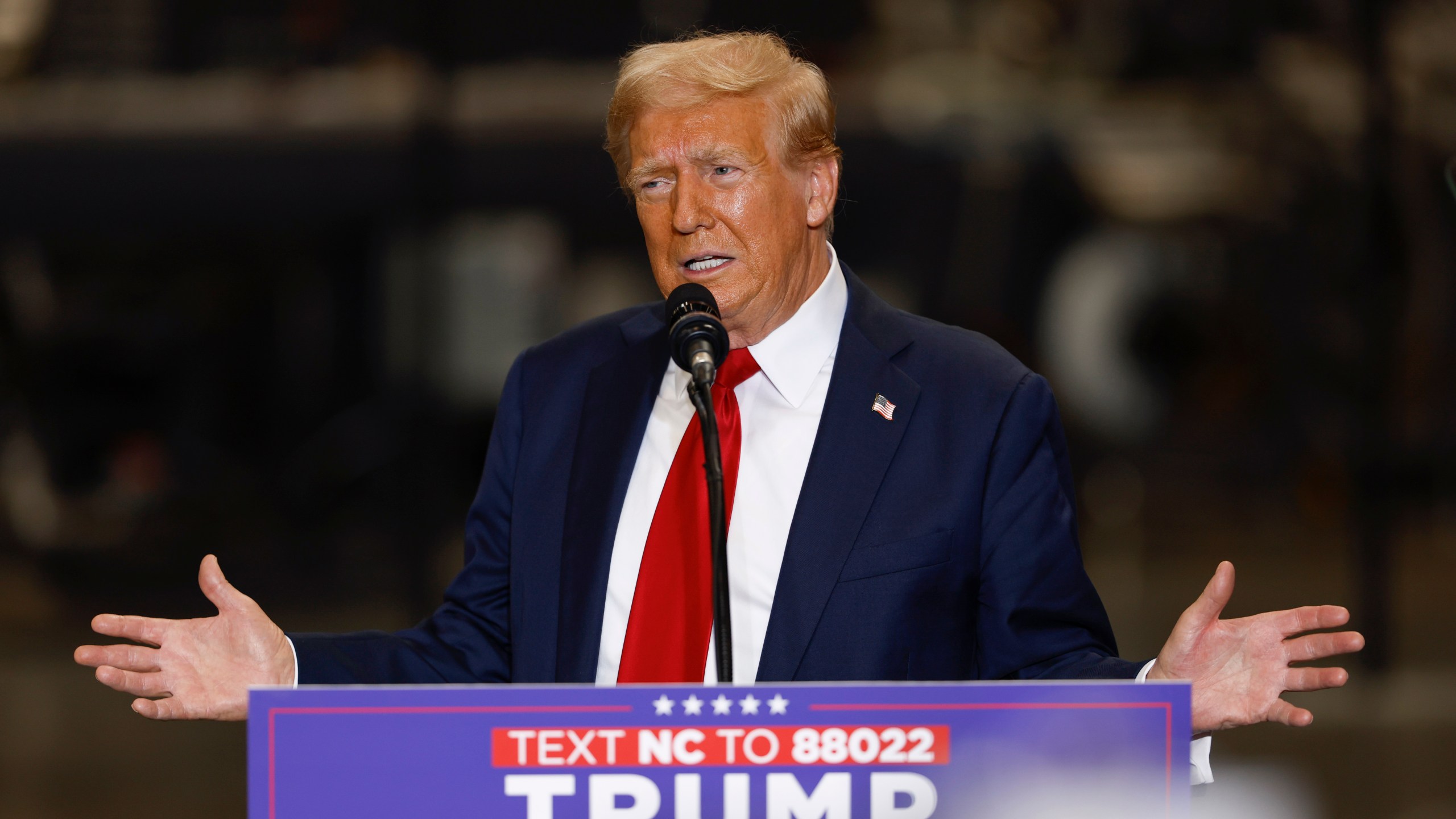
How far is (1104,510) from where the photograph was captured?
565 centimetres

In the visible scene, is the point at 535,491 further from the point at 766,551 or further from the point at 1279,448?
the point at 1279,448

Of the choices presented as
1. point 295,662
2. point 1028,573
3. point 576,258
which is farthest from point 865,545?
point 576,258

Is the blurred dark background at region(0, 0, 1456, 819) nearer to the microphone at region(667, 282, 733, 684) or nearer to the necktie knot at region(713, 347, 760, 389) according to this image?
the necktie knot at region(713, 347, 760, 389)

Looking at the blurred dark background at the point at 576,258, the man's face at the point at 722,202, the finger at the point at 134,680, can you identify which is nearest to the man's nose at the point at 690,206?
the man's face at the point at 722,202

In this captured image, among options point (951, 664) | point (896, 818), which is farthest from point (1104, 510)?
point (896, 818)

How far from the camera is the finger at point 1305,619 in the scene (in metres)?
1.10

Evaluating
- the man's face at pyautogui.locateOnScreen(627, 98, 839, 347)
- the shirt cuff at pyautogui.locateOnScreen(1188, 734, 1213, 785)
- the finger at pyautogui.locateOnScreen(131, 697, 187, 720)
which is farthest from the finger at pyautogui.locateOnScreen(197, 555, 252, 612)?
the shirt cuff at pyautogui.locateOnScreen(1188, 734, 1213, 785)

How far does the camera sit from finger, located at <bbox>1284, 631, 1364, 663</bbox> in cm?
110

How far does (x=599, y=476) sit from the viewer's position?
1595 millimetres

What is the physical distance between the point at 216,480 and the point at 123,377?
61 centimetres

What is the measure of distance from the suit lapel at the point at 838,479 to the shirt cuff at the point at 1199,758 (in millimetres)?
360

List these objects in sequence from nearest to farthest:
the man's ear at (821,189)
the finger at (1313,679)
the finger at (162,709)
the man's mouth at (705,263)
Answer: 1. the finger at (1313,679)
2. the finger at (162,709)
3. the man's mouth at (705,263)
4. the man's ear at (821,189)

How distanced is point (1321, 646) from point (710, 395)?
59 cm

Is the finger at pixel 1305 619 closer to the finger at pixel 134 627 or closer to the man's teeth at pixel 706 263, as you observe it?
the man's teeth at pixel 706 263
